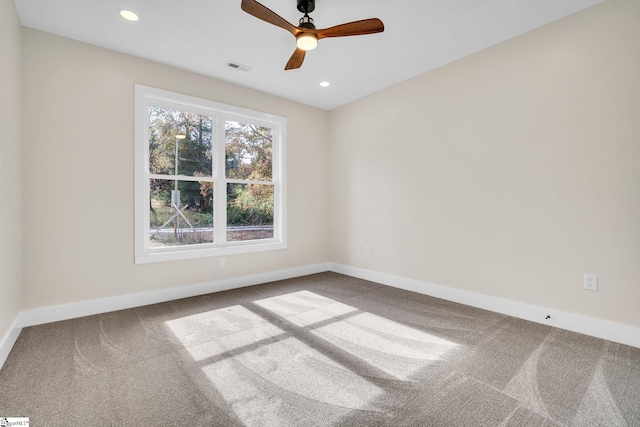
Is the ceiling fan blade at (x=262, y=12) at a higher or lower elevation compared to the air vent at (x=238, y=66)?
lower

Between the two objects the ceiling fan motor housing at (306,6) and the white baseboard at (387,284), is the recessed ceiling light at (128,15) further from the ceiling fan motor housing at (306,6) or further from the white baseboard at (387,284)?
the white baseboard at (387,284)

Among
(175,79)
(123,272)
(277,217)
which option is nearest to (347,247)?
(277,217)

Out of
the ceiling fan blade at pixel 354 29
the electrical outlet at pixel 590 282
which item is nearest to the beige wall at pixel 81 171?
the ceiling fan blade at pixel 354 29

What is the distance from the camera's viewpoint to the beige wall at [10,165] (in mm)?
2143

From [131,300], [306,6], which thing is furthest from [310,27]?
[131,300]

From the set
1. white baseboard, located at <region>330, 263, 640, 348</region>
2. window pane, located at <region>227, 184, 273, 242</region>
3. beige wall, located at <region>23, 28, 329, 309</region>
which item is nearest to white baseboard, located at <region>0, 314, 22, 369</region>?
beige wall, located at <region>23, 28, 329, 309</region>

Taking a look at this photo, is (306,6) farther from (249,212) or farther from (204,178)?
(249,212)

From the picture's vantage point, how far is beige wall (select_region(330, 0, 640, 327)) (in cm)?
236

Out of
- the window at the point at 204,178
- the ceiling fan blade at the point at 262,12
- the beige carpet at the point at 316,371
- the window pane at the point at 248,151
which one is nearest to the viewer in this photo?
the beige carpet at the point at 316,371

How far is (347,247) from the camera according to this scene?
4805 mm

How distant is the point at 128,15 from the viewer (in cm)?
258

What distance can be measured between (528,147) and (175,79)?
3.98m

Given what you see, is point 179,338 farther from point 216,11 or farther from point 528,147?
point 528,147

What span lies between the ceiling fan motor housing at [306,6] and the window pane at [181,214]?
2392mm
